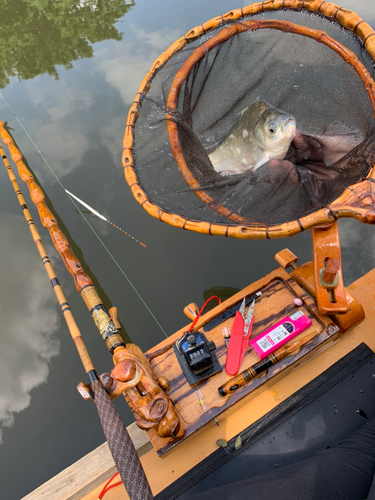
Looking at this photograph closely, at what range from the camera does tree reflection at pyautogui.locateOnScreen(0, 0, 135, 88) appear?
5.97 m

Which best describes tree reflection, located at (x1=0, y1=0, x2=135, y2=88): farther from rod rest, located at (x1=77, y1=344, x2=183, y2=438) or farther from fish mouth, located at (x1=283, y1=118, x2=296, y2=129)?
rod rest, located at (x1=77, y1=344, x2=183, y2=438)

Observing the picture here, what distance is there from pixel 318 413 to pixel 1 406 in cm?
248

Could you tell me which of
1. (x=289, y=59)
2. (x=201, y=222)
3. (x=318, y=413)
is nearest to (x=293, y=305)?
(x=318, y=413)

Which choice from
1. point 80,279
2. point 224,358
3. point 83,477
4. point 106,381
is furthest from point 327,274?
point 83,477

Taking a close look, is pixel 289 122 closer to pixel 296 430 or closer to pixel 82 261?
pixel 296 430

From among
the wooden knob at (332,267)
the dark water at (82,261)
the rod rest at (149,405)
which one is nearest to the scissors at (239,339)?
the rod rest at (149,405)

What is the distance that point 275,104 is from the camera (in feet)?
8.39

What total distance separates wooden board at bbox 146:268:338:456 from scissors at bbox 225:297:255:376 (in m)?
0.04

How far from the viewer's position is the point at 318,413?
6.02 ft

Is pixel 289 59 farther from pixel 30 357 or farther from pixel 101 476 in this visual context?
pixel 30 357

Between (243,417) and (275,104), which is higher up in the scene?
(275,104)

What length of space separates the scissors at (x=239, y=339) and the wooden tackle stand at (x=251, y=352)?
1.7 inches

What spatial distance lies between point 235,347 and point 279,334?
277 millimetres

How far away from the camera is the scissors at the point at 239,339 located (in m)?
1.88
